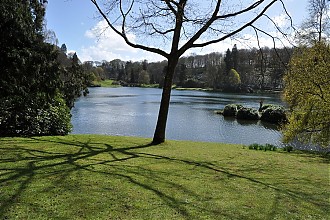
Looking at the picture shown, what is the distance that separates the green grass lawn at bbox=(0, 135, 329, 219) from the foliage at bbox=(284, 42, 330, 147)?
7120 mm

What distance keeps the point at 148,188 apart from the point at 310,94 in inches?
468

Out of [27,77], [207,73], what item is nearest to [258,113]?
[27,77]

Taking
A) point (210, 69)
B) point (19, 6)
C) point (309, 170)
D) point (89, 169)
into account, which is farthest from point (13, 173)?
point (210, 69)

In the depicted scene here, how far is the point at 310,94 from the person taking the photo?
47.0 feet

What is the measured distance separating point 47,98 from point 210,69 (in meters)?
100

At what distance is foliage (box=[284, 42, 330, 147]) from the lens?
13.9 meters

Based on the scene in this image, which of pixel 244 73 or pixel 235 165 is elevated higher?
pixel 244 73

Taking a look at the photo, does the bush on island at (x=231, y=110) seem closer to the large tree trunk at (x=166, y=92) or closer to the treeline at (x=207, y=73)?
the large tree trunk at (x=166, y=92)

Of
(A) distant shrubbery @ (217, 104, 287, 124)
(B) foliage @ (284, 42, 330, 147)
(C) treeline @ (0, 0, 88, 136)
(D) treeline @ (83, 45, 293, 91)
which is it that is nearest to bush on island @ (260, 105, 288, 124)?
(A) distant shrubbery @ (217, 104, 287, 124)

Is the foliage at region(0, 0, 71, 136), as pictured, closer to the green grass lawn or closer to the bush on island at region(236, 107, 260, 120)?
the green grass lawn

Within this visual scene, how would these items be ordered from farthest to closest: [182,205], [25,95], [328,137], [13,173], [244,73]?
[244,73] → [328,137] → [25,95] → [13,173] → [182,205]

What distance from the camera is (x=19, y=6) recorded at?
965cm

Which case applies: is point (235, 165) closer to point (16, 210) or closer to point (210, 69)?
point (16, 210)

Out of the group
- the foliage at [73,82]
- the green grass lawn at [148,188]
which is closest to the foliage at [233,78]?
the foliage at [73,82]
